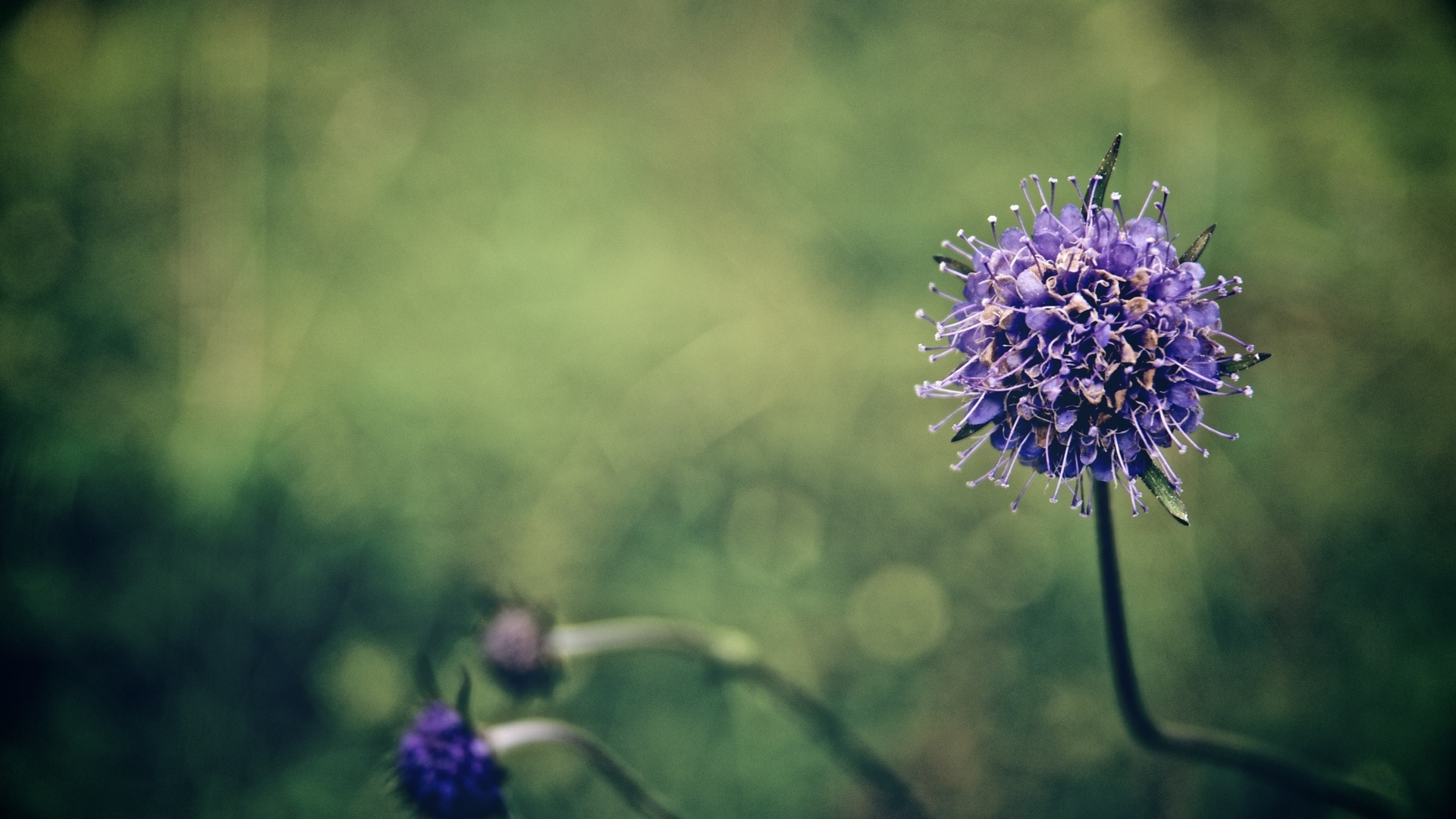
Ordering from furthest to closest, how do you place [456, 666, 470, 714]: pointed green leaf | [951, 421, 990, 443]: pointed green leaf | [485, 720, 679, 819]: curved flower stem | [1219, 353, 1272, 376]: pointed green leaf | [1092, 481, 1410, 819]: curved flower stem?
1. [485, 720, 679, 819]: curved flower stem
2. [456, 666, 470, 714]: pointed green leaf
3. [1092, 481, 1410, 819]: curved flower stem
4. [951, 421, 990, 443]: pointed green leaf
5. [1219, 353, 1272, 376]: pointed green leaf

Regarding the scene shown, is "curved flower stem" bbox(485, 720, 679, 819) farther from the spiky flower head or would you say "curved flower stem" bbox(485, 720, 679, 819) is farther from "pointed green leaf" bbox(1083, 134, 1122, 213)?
"pointed green leaf" bbox(1083, 134, 1122, 213)

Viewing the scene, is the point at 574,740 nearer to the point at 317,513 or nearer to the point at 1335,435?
the point at 317,513

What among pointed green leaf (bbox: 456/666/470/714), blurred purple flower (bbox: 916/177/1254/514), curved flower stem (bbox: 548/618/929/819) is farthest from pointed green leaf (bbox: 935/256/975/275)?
curved flower stem (bbox: 548/618/929/819)

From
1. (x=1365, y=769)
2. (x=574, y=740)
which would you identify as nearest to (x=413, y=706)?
(x=574, y=740)

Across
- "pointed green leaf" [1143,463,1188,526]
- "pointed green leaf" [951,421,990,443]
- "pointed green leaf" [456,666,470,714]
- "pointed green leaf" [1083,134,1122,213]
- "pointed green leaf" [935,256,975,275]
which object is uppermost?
"pointed green leaf" [1083,134,1122,213]

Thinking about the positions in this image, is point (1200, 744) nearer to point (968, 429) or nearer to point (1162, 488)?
point (1162, 488)

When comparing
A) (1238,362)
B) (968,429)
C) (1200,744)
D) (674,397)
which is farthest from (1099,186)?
(674,397)
